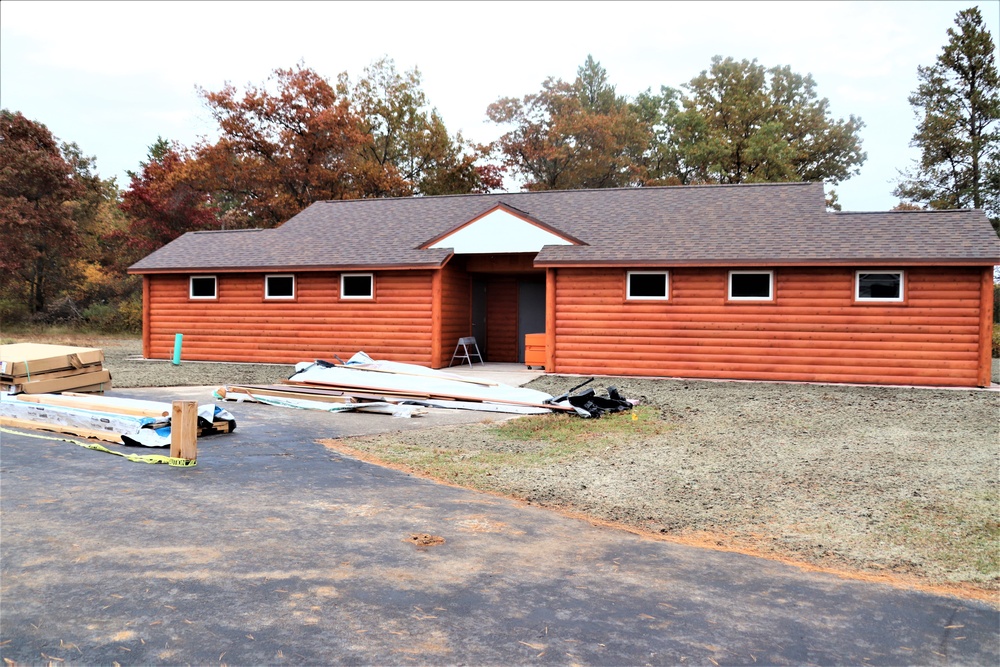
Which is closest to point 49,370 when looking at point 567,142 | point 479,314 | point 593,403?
point 593,403

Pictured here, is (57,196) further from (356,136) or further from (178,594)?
(178,594)

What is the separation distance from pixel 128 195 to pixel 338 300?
20085 millimetres

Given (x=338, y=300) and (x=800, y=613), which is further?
(x=338, y=300)

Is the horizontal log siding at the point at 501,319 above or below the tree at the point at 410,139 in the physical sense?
below

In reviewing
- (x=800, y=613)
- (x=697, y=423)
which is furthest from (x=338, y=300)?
(x=800, y=613)

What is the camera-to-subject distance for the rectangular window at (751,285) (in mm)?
14398

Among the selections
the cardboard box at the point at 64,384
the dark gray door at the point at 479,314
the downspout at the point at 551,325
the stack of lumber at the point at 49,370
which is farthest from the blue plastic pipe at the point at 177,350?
the downspout at the point at 551,325

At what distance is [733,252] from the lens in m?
14.4

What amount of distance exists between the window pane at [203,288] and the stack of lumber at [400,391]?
284 inches

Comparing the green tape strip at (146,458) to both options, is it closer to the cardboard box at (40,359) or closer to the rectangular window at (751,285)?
the cardboard box at (40,359)

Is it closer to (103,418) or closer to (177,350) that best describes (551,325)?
(177,350)

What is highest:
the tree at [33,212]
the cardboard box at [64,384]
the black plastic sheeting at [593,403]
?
the tree at [33,212]

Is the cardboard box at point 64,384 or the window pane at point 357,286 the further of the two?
the window pane at point 357,286

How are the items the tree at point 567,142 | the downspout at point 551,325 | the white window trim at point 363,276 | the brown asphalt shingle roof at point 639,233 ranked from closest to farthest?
the brown asphalt shingle roof at point 639,233, the downspout at point 551,325, the white window trim at point 363,276, the tree at point 567,142
